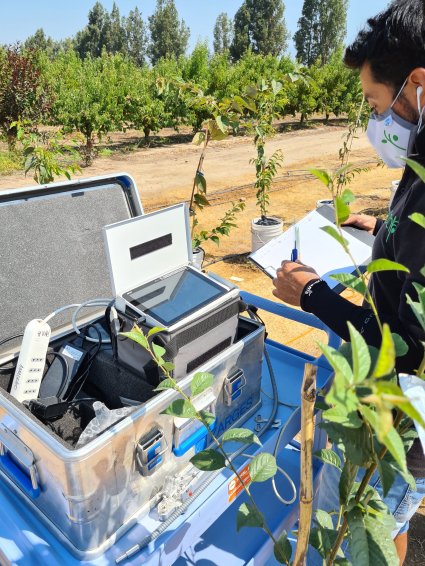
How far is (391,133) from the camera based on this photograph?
125 centimetres

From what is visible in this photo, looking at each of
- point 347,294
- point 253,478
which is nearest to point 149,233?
point 253,478

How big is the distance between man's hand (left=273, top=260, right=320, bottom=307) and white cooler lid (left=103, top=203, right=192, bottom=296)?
259mm

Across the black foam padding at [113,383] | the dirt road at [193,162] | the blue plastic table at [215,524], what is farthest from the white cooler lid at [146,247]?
the dirt road at [193,162]

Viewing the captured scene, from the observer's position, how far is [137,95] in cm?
1340

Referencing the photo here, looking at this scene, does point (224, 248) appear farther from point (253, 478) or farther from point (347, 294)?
point (253, 478)

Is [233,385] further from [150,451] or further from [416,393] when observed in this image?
[416,393]

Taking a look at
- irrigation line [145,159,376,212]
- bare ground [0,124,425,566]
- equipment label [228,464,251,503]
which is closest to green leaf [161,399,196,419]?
equipment label [228,464,251,503]

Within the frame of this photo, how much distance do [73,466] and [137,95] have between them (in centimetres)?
1399

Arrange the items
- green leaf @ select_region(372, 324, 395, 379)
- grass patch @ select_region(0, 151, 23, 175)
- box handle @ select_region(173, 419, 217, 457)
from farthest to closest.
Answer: grass patch @ select_region(0, 151, 23, 175)
box handle @ select_region(173, 419, 217, 457)
green leaf @ select_region(372, 324, 395, 379)

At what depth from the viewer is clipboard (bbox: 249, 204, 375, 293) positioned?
145cm

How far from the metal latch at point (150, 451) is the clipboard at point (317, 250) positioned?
667 millimetres

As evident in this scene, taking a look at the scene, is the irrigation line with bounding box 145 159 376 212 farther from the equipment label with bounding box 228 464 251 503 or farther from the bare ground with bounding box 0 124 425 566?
the equipment label with bounding box 228 464 251 503

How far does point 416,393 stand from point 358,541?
248 millimetres

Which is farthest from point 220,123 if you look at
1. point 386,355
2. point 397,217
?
point 386,355
